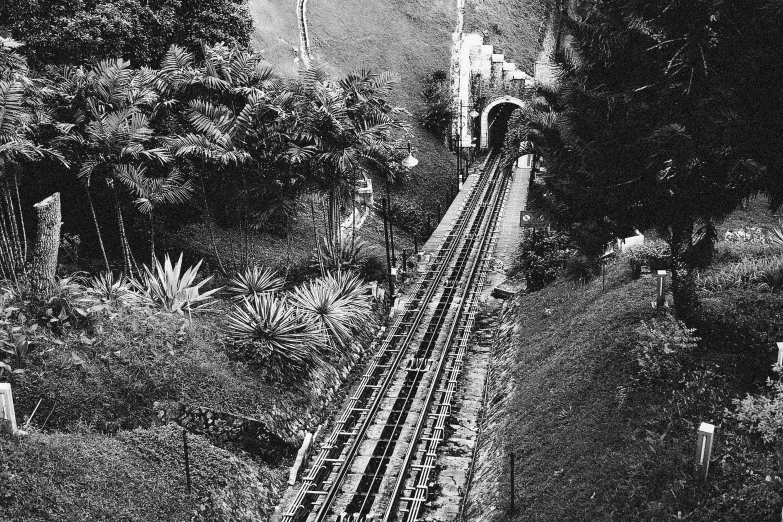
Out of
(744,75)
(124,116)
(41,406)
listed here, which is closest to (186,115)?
(124,116)

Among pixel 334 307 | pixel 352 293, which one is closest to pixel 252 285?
pixel 334 307

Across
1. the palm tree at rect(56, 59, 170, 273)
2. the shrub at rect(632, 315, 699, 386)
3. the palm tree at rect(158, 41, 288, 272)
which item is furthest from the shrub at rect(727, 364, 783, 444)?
the palm tree at rect(56, 59, 170, 273)

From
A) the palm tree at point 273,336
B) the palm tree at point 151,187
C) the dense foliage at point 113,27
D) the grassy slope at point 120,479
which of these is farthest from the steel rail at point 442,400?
the dense foliage at point 113,27

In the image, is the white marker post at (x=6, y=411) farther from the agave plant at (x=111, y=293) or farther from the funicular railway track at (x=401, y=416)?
the funicular railway track at (x=401, y=416)

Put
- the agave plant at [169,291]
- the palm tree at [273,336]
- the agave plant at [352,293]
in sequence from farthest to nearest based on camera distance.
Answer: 1. the agave plant at [352,293]
2. the palm tree at [273,336]
3. the agave plant at [169,291]

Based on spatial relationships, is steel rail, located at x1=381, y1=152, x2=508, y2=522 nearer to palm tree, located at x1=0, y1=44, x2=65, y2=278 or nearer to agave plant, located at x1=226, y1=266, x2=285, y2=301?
agave plant, located at x1=226, y1=266, x2=285, y2=301

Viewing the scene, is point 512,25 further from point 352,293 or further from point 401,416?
point 401,416
